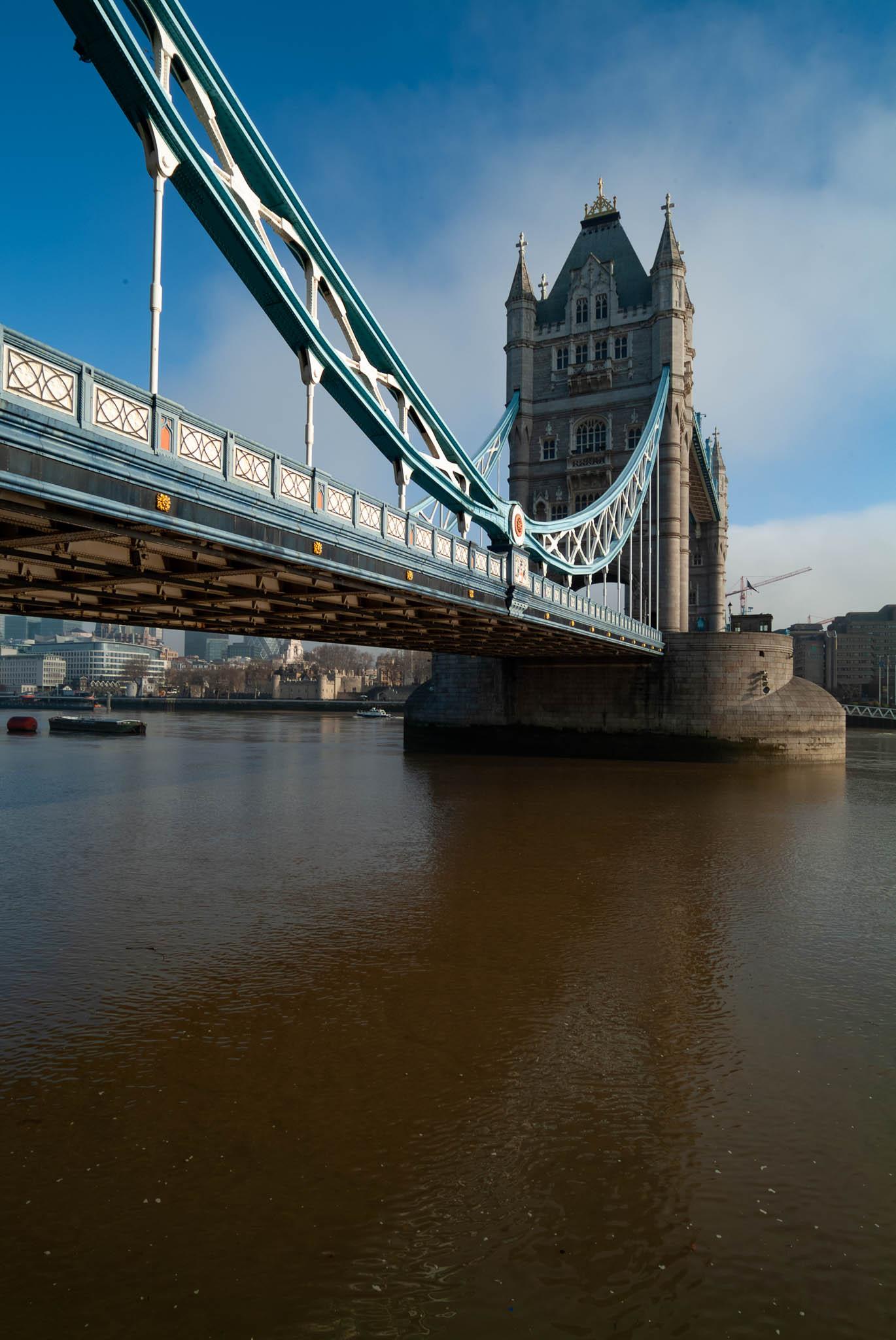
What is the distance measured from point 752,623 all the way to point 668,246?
19.7 metres

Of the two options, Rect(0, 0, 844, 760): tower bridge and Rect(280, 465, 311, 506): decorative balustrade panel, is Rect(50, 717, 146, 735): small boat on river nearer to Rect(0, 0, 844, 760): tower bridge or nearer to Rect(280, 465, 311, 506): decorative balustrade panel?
Rect(0, 0, 844, 760): tower bridge

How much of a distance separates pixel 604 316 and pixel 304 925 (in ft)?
131

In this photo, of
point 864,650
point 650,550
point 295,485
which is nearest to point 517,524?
point 295,485

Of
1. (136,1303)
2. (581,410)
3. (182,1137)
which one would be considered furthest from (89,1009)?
(581,410)

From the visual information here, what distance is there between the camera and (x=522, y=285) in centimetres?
4238

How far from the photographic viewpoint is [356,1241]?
161 inches

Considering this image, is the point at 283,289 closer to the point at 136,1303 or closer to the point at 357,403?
the point at 357,403

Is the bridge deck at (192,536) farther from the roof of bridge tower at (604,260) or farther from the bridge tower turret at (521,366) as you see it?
the roof of bridge tower at (604,260)

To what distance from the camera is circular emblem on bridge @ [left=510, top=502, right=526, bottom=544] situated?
756 inches

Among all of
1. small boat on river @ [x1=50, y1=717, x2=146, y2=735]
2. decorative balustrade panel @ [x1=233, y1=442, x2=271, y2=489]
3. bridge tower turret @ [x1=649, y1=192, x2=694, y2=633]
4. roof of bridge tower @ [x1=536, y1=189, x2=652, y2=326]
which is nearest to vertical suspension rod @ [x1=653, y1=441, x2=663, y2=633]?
bridge tower turret @ [x1=649, y1=192, x2=694, y2=633]

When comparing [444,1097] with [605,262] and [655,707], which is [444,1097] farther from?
[605,262]

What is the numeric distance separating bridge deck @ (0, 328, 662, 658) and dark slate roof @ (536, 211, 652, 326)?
2849 cm

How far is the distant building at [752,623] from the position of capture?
40847 millimetres

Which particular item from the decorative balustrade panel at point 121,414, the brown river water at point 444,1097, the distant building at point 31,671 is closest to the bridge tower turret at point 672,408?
the brown river water at point 444,1097
